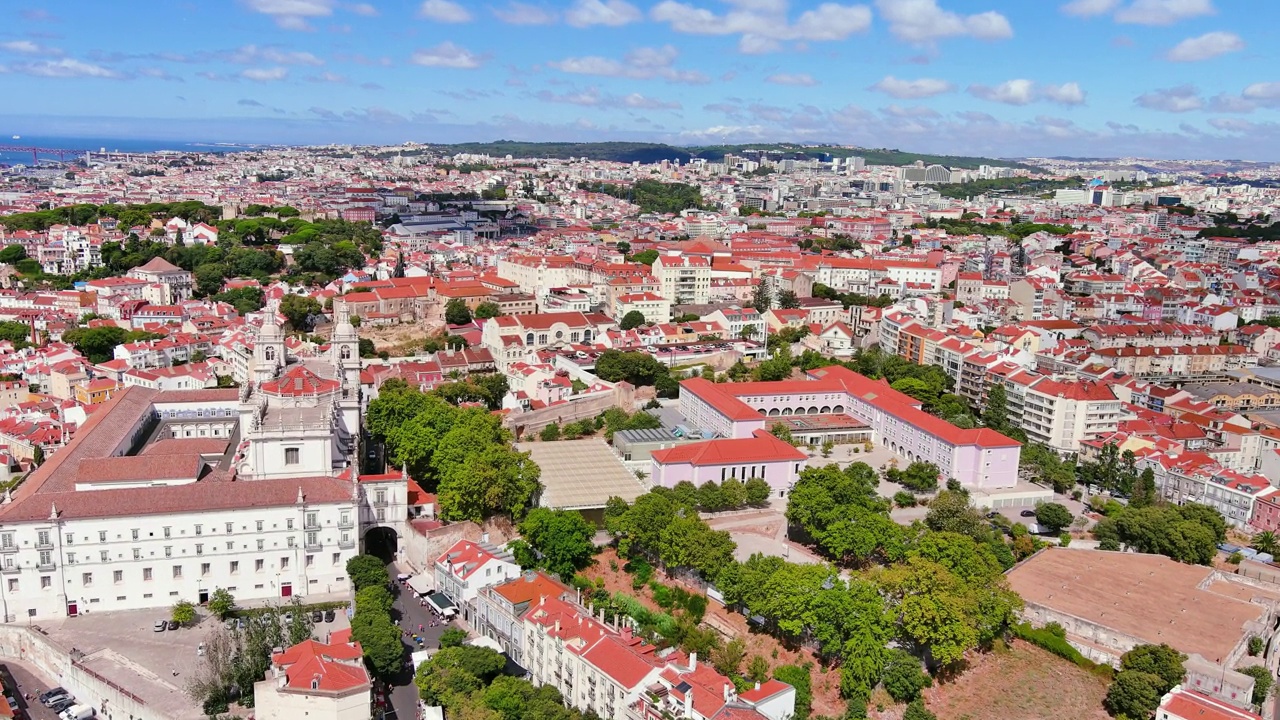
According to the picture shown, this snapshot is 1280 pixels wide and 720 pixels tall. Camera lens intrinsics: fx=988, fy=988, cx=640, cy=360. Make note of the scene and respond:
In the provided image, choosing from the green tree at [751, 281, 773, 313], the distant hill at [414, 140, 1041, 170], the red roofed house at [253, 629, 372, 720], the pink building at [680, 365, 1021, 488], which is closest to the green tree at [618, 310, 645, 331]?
the green tree at [751, 281, 773, 313]

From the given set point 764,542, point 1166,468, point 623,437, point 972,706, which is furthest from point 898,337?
point 972,706

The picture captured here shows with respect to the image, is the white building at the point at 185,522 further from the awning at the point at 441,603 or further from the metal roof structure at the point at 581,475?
the metal roof structure at the point at 581,475

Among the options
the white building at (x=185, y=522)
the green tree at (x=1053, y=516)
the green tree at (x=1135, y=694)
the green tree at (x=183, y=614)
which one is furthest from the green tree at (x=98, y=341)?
the green tree at (x=1135, y=694)

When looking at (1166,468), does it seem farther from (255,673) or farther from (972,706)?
(255,673)

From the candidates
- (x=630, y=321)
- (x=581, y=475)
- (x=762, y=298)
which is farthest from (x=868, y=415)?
(x=762, y=298)

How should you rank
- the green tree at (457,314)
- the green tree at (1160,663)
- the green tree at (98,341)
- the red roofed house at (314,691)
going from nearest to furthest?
the red roofed house at (314,691), the green tree at (1160,663), the green tree at (98,341), the green tree at (457,314)

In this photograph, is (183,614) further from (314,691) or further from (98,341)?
(98,341)
